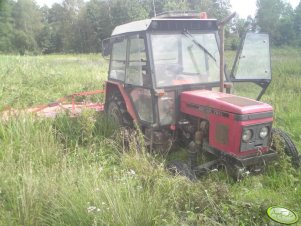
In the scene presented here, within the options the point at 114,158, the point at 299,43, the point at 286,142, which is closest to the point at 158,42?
the point at 114,158

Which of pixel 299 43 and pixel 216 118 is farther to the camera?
pixel 299 43

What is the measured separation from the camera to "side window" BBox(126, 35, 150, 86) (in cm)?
475

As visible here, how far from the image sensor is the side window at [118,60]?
5496 millimetres

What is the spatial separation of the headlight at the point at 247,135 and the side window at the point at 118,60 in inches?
94.6

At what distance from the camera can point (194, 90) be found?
4.73m

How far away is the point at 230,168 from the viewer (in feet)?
13.3

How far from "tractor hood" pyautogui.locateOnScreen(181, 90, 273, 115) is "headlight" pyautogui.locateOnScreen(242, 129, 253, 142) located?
21 cm

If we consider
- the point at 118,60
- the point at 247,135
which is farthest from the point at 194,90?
the point at 118,60

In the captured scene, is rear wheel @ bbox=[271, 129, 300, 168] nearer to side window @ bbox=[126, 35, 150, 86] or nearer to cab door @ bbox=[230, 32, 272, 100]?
cab door @ bbox=[230, 32, 272, 100]

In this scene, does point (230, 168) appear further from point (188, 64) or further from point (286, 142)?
point (188, 64)

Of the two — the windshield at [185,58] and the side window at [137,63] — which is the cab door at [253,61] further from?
the side window at [137,63]

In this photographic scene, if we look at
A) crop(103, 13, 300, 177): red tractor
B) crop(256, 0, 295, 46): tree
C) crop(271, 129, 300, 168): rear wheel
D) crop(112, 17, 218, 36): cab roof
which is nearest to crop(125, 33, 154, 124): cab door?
crop(103, 13, 300, 177): red tractor

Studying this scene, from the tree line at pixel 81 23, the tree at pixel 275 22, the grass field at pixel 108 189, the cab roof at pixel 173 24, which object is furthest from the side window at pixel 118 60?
the tree at pixel 275 22

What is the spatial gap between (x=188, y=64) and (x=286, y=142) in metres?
1.63
